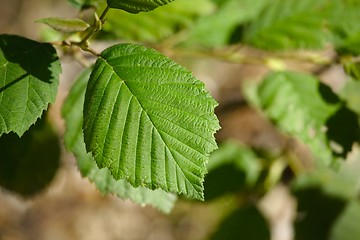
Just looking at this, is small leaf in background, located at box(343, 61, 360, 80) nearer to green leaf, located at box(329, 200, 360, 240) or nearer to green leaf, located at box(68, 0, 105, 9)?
green leaf, located at box(329, 200, 360, 240)

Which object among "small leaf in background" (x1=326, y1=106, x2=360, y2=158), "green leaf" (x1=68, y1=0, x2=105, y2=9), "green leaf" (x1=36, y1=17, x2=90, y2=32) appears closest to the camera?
"green leaf" (x1=36, y1=17, x2=90, y2=32)

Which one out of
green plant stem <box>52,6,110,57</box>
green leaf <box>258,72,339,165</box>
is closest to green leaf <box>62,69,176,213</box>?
green plant stem <box>52,6,110,57</box>

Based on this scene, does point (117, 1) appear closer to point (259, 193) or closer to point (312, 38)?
point (312, 38)

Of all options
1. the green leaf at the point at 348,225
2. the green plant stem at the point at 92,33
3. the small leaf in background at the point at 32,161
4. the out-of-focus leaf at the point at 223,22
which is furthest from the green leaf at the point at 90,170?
the green leaf at the point at 348,225

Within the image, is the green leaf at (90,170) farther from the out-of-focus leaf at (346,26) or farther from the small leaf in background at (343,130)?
the out-of-focus leaf at (346,26)

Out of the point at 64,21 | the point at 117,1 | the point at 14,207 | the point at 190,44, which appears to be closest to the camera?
the point at 117,1

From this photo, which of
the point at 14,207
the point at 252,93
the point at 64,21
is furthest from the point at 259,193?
the point at 14,207

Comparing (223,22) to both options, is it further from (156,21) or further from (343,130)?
(343,130)

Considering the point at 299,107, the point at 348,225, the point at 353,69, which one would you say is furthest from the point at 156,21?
the point at 348,225
